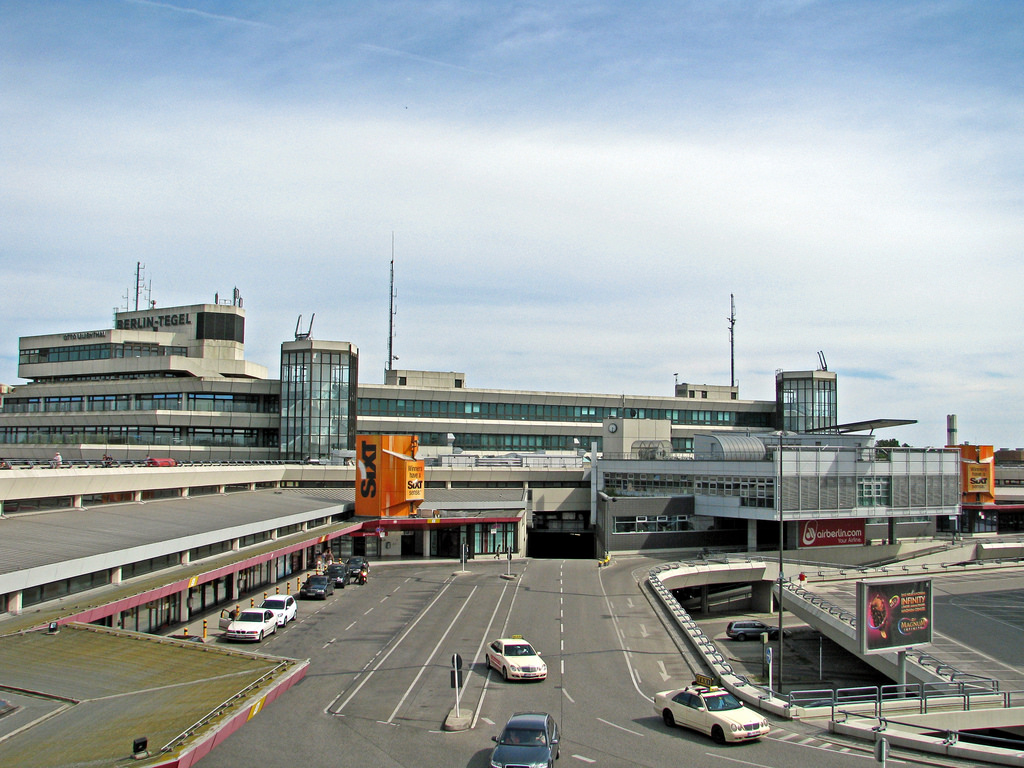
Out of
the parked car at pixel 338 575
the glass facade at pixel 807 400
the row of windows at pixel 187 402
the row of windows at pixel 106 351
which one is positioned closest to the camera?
the parked car at pixel 338 575

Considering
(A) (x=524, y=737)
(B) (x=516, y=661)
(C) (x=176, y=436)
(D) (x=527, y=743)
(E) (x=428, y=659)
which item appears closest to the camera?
(D) (x=527, y=743)

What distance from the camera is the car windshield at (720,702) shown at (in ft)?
81.6

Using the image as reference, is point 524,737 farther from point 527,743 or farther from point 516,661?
point 516,661

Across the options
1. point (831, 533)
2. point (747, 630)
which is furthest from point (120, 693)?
point (831, 533)

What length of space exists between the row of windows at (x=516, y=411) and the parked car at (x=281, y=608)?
51536 millimetres

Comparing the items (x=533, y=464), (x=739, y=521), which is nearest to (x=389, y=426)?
(x=533, y=464)

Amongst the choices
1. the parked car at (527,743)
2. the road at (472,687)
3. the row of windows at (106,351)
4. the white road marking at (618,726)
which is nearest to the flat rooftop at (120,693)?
the road at (472,687)

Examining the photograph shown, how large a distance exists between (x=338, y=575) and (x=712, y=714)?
31.8 m

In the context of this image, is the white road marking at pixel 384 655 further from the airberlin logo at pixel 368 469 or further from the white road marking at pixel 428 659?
the airberlin logo at pixel 368 469

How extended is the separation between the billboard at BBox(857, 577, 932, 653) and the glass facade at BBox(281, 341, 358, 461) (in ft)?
200

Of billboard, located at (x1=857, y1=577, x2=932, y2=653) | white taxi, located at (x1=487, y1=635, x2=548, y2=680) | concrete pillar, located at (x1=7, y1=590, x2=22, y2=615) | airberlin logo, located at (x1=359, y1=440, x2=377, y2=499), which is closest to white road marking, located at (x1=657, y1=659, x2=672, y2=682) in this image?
white taxi, located at (x1=487, y1=635, x2=548, y2=680)

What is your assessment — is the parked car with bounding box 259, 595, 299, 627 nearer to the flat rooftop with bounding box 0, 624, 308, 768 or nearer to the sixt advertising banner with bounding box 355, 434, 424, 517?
the flat rooftop with bounding box 0, 624, 308, 768

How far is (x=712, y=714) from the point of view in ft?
80.2

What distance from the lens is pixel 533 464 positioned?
3221 inches
